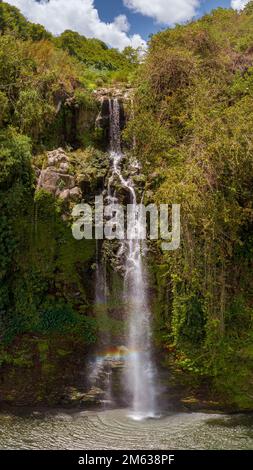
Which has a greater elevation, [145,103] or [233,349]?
[145,103]

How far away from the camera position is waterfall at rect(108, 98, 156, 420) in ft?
38.6

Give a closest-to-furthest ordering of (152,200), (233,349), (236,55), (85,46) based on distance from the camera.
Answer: (233,349), (152,200), (236,55), (85,46)

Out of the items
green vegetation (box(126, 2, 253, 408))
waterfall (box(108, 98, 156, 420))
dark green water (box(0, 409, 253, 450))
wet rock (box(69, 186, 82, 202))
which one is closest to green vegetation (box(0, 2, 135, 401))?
wet rock (box(69, 186, 82, 202))

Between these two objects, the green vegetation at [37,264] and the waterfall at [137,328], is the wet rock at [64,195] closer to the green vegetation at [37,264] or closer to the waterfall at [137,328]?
the green vegetation at [37,264]

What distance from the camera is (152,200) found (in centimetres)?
1391

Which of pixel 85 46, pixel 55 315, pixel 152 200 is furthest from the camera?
pixel 85 46

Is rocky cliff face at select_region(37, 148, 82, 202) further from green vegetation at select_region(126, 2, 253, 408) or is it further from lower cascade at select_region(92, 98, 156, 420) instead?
green vegetation at select_region(126, 2, 253, 408)

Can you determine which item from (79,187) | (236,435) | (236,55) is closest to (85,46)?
(236,55)

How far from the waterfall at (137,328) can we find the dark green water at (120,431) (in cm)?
61

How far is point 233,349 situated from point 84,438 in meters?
4.21

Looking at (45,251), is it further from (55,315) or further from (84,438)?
(84,438)

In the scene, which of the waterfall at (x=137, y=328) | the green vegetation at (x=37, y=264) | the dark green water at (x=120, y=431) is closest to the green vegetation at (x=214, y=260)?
the waterfall at (x=137, y=328)

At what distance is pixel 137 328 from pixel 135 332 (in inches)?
4.7

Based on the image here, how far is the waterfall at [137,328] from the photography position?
→ 11.8 metres
